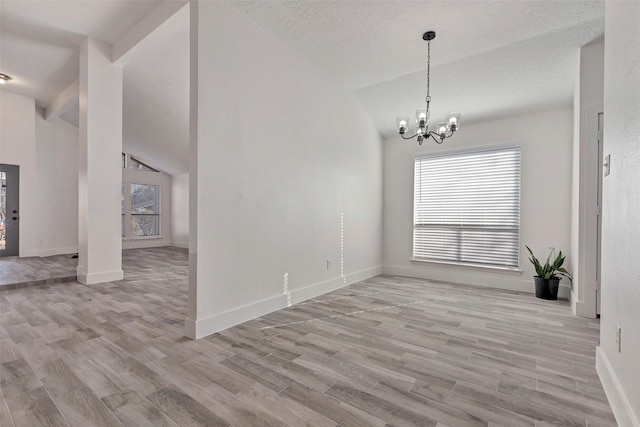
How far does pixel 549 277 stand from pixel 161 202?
33.0 feet

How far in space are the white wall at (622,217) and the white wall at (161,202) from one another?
1015cm

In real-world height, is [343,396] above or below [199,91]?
below

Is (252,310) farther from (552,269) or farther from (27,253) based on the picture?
(27,253)

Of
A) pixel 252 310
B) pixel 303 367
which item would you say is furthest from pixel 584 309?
pixel 252 310

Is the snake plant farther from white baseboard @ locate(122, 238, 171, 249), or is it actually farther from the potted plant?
white baseboard @ locate(122, 238, 171, 249)

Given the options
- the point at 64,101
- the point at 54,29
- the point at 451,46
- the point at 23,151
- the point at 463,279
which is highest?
the point at 54,29

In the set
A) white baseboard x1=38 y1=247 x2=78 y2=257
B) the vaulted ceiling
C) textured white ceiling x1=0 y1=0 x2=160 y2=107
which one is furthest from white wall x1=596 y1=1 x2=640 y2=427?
white baseboard x1=38 y1=247 x2=78 y2=257

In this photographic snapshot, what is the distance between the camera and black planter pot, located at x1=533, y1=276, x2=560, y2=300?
3.86 meters

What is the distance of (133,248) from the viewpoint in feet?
29.3

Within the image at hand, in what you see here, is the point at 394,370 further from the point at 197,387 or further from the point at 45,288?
the point at 45,288

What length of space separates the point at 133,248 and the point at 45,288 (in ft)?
17.4

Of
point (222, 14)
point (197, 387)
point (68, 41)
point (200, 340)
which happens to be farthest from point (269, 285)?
point (68, 41)

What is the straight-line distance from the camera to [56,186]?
22.8 ft

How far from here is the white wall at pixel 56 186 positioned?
6.69 meters
